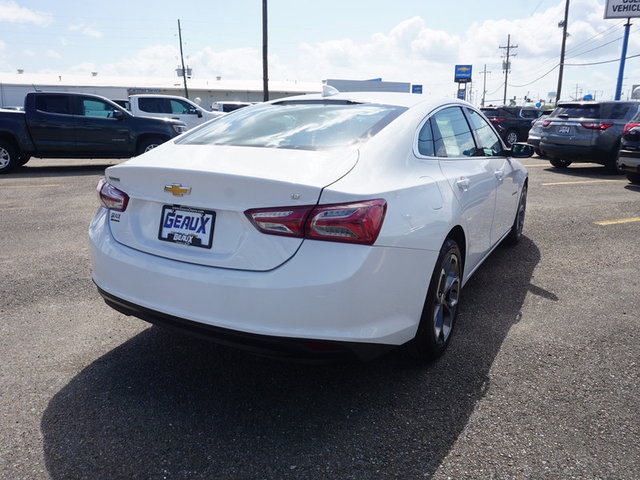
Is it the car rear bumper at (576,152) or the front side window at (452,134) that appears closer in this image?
the front side window at (452,134)

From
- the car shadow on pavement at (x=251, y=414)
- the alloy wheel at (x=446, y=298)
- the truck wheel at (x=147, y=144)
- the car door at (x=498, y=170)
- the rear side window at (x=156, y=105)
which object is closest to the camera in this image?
the car shadow on pavement at (x=251, y=414)

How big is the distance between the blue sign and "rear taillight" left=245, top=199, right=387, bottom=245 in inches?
1916

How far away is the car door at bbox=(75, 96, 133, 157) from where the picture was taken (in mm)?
11586

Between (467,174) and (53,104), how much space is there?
11.2 meters

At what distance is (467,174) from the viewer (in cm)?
323

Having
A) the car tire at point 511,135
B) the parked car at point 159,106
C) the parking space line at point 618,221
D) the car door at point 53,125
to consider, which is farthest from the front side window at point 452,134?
the car tire at point 511,135

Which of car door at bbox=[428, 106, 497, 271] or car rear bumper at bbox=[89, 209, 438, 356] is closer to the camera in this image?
car rear bumper at bbox=[89, 209, 438, 356]

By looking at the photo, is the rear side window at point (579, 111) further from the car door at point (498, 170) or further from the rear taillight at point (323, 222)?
the rear taillight at point (323, 222)

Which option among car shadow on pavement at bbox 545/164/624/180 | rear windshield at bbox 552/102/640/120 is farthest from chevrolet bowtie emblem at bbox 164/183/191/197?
rear windshield at bbox 552/102/640/120

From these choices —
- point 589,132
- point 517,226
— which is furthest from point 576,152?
point 517,226

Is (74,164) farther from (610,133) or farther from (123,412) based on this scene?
(610,133)

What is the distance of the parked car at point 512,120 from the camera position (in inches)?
787

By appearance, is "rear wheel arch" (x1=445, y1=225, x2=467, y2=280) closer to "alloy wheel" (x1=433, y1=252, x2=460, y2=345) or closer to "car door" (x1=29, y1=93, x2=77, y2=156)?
"alloy wheel" (x1=433, y1=252, x2=460, y2=345)

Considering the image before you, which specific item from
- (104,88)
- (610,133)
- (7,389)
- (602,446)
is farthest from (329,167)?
(104,88)
